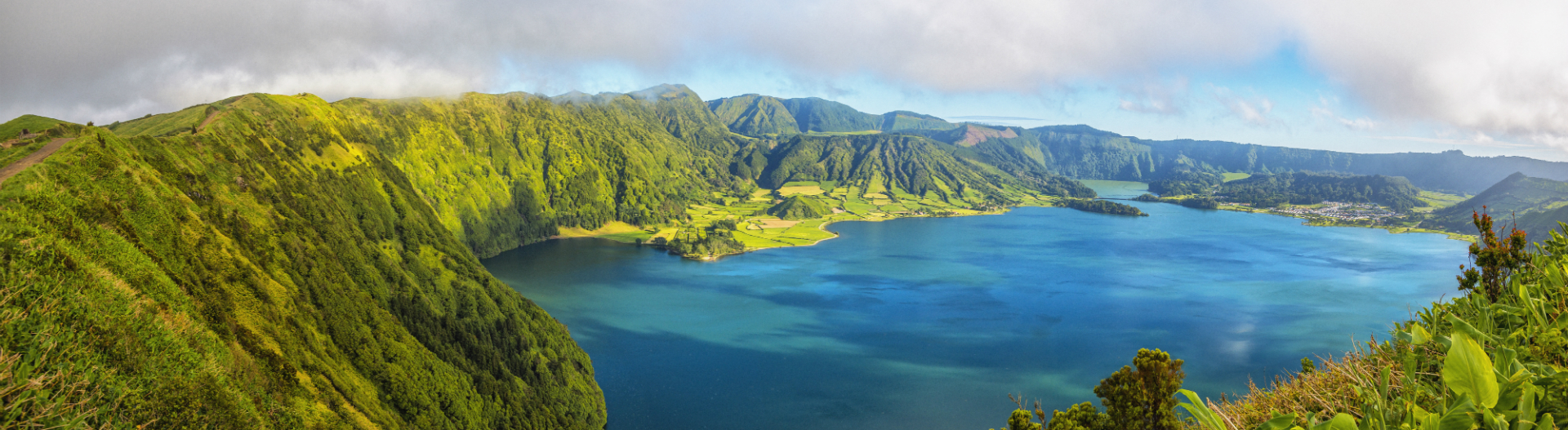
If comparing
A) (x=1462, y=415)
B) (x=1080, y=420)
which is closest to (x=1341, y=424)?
(x=1462, y=415)

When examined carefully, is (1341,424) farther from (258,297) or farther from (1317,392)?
(258,297)

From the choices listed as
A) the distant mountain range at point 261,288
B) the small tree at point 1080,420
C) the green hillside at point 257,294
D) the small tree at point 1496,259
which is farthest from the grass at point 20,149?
the small tree at point 1496,259

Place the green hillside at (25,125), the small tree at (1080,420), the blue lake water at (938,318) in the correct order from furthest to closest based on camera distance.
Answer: the blue lake water at (938,318) → the green hillside at (25,125) → the small tree at (1080,420)

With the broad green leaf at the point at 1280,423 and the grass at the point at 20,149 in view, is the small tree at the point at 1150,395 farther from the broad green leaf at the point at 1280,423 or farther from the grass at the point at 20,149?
the grass at the point at 20,149

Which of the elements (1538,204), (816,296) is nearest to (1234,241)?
(1538,204)

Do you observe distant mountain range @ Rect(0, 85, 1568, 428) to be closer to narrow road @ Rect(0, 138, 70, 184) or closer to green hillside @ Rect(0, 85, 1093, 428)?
green hillside @ Rect(0, 85, 1093, 428)

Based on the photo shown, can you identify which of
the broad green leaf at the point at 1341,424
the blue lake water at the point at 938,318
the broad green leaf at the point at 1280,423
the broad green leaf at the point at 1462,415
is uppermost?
the broad green leaf at the point at 1462,415

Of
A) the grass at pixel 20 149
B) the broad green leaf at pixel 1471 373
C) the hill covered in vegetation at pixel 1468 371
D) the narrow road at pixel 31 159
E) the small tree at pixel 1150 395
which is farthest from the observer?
the grass at pixel 20 149

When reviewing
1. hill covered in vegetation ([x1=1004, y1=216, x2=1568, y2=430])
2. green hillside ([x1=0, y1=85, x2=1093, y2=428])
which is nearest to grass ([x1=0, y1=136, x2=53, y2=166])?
green hillside ([x1=0, y1=85, x2=1093, y2=428])

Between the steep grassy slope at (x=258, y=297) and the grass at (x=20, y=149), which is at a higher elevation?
the grass at (x=20, y=149)
